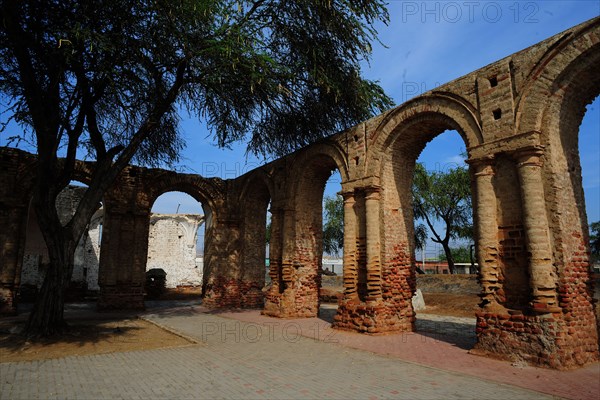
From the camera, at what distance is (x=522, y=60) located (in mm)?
7750

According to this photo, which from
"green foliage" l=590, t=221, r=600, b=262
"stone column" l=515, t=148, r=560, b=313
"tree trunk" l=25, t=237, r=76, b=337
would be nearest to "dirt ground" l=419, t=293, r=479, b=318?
"stone column" l=515, t=148, r=560, b=313

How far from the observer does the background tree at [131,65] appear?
340 inches

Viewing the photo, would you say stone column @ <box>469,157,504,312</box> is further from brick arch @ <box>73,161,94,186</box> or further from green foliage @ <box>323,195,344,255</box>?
green foliage @ <box>323,195,344,255</box>

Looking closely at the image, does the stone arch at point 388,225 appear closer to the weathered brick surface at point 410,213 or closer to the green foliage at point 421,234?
the weathered brick surface at point 410,213

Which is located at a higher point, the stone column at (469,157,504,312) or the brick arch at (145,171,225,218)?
the brick arch at (145,171,225,218)

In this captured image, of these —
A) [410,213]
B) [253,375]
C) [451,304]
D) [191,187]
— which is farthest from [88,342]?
[451,304]

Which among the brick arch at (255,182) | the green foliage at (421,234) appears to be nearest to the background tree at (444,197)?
the green foliage at (421,234)

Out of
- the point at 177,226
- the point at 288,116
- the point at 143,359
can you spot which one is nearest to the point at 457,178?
the point at 288,116

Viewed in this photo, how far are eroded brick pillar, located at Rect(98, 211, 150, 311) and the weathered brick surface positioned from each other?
4 centimetres

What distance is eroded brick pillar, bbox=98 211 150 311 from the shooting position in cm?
1436

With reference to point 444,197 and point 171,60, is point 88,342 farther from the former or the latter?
point 444,197

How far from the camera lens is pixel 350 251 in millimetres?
10883

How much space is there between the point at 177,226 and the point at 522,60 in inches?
964

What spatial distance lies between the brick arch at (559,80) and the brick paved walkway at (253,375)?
4496 millimetres
